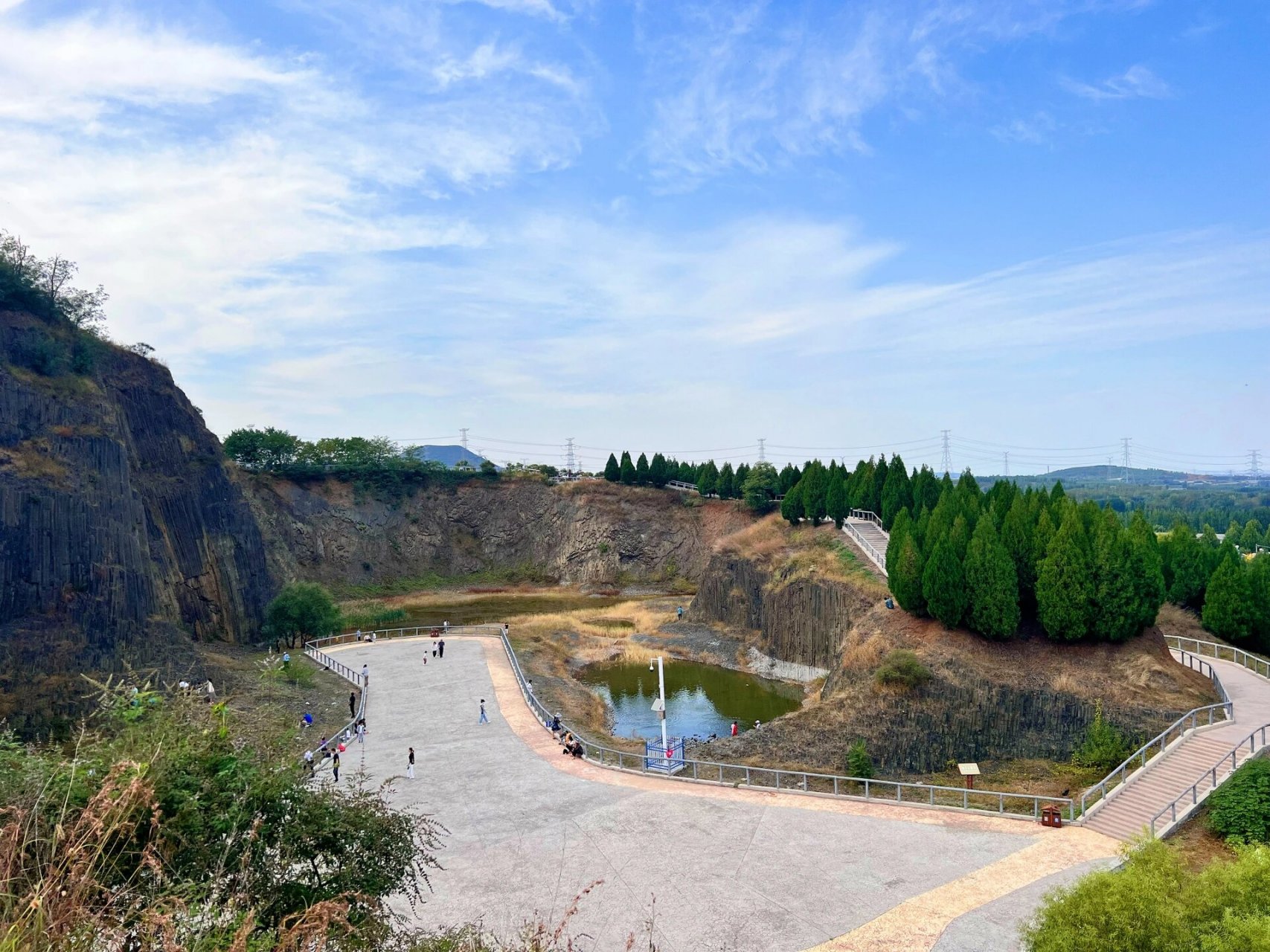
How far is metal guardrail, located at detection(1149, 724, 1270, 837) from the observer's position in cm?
1888

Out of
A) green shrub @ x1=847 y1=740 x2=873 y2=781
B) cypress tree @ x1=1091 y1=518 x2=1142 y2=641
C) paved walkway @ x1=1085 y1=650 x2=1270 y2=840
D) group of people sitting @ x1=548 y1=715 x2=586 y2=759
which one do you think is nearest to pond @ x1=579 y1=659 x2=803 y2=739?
group of people sitting @ x1=548 y1=715 x2=586 y2=759

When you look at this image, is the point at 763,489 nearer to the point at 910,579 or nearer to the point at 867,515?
the point at 867,515

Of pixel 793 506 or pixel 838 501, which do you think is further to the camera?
pixel 793 506

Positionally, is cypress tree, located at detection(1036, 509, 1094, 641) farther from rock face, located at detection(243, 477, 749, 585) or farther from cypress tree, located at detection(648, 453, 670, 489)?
cypress tree, located at detection(648, 453, 670, 489)

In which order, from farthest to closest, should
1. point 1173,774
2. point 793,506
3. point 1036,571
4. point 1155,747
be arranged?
1. point 793,506
2. point 1036,571
3. point 1155,747
4. point 1173,774

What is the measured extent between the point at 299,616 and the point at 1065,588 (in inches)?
1721

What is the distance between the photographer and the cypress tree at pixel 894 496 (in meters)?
51.5

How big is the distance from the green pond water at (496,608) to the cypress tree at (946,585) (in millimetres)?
39805

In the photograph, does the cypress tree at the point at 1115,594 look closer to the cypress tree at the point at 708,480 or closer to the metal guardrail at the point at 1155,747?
the metal guardrail at the point at 1155,747

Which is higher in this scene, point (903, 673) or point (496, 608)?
point (903, 673)

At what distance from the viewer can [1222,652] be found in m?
34.9

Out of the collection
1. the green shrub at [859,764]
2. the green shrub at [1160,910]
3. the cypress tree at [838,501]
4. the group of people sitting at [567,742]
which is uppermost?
the cypress tree at [838,501]

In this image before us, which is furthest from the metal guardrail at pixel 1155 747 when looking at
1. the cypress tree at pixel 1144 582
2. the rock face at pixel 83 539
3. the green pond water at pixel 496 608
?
the green pond water at pixel 496 608

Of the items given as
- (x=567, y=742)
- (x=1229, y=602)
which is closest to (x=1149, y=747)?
(x=1229, y=602)
